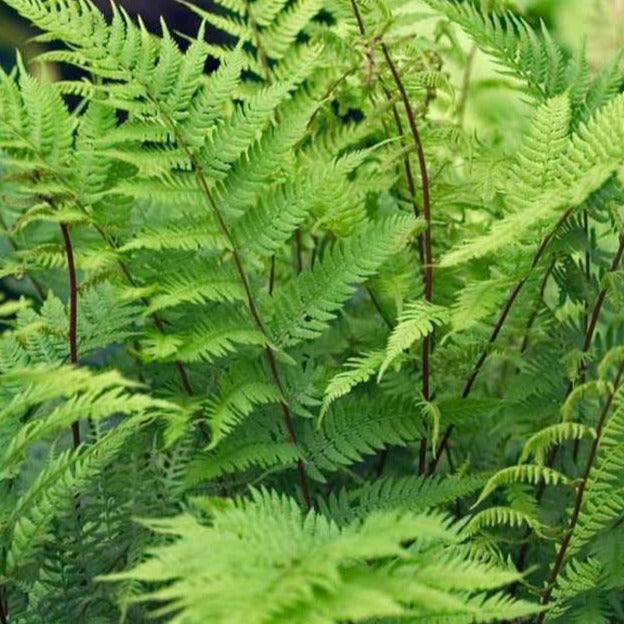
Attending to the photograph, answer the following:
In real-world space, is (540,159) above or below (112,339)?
above

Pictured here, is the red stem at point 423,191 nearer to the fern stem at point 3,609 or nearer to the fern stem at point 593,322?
the fern stem at point 593,322

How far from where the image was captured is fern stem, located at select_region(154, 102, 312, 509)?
3.01 ft

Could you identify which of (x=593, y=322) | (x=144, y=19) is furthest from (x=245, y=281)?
(x=144, y=19)

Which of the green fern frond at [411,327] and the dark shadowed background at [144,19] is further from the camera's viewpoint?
the dark shadowed background at [144,19]

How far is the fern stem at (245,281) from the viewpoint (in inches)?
36.1

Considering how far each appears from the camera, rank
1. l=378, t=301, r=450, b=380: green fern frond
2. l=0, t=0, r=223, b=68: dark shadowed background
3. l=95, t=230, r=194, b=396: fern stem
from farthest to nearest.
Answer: l=0, t=0, r=223, b=68: dark shadowed background, l=95, t=230, r=194, b=396: fern stem, l=378, t=301, r=450, b=380: green fern frond

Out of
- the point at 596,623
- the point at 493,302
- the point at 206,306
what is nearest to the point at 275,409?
the point at 206,306

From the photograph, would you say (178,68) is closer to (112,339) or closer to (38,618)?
(112,339)

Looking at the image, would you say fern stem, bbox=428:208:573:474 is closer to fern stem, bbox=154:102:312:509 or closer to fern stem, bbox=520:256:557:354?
fern stem, bbox=520:256:557:354

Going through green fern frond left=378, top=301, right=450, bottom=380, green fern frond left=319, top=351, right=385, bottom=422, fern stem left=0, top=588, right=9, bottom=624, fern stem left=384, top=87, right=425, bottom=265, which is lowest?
fern stem left=0, top=588, right=9, bottom=624

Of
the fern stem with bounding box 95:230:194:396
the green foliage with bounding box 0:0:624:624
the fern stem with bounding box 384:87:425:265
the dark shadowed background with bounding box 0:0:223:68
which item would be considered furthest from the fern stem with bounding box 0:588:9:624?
the dark shadowed background with bounding box 0:0:223:68

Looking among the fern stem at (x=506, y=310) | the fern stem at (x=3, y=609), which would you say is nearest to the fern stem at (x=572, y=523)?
the fern stem at (x=506, y=310)

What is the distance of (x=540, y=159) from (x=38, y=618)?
0.57 meters

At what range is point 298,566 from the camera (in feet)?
2.11
